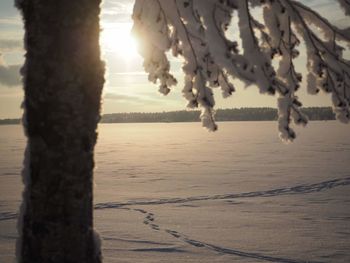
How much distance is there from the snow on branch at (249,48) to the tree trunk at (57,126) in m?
0.71

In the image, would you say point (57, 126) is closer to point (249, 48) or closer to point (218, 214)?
point (249, 48)

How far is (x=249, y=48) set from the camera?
8.09 ft

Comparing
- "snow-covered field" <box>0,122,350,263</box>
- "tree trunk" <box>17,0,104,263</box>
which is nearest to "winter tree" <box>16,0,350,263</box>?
"tree trunk" <box>17,0,104,263</box>

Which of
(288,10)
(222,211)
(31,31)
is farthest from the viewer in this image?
(222,211)

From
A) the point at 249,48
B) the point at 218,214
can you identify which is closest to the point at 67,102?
the point at 249,48

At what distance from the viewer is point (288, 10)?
3049mm

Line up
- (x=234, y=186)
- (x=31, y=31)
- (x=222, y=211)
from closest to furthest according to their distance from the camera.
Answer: (x=31, y=31) → (x=222, y=211) → (x=234, y=186)

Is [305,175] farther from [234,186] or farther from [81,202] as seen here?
[81,202]

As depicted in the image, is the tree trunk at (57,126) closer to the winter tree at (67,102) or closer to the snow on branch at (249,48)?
the winter tree at (67,102)

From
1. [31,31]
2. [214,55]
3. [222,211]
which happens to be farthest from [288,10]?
[222,211]

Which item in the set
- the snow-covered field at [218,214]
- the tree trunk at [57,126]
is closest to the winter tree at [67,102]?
the tree trunk at [57,126]

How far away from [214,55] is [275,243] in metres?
3.89

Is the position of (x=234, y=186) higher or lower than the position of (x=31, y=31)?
lower

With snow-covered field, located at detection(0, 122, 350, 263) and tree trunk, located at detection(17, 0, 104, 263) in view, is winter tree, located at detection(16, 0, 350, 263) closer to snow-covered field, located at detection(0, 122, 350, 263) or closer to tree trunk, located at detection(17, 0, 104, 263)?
tree trunk, located at detection(17, 0, 104, 263)
